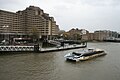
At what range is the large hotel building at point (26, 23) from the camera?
292ft

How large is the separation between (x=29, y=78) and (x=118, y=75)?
10.2m

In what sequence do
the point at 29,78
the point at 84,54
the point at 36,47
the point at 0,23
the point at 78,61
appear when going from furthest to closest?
the point at 0,23
the point at 36,47
the point at 84,54
the point at 78,61
the point at 29,78

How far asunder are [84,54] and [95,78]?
1290 cm

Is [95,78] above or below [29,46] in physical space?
below

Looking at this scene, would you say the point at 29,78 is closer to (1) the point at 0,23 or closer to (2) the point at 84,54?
(2) the point at 84,54

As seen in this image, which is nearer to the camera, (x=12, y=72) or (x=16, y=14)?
(x=12, y=72)

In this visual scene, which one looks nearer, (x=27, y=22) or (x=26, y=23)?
(x=27, y=22)

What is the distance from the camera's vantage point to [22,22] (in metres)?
94.7

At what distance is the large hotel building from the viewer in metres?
88.9

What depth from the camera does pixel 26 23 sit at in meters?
94.7

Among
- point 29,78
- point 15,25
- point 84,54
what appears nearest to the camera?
point 29,78

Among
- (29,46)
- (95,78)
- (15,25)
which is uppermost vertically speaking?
(15,25)

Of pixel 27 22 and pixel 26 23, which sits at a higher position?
pixel 27 22

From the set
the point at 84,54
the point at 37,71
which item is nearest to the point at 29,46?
the point at 84,54
